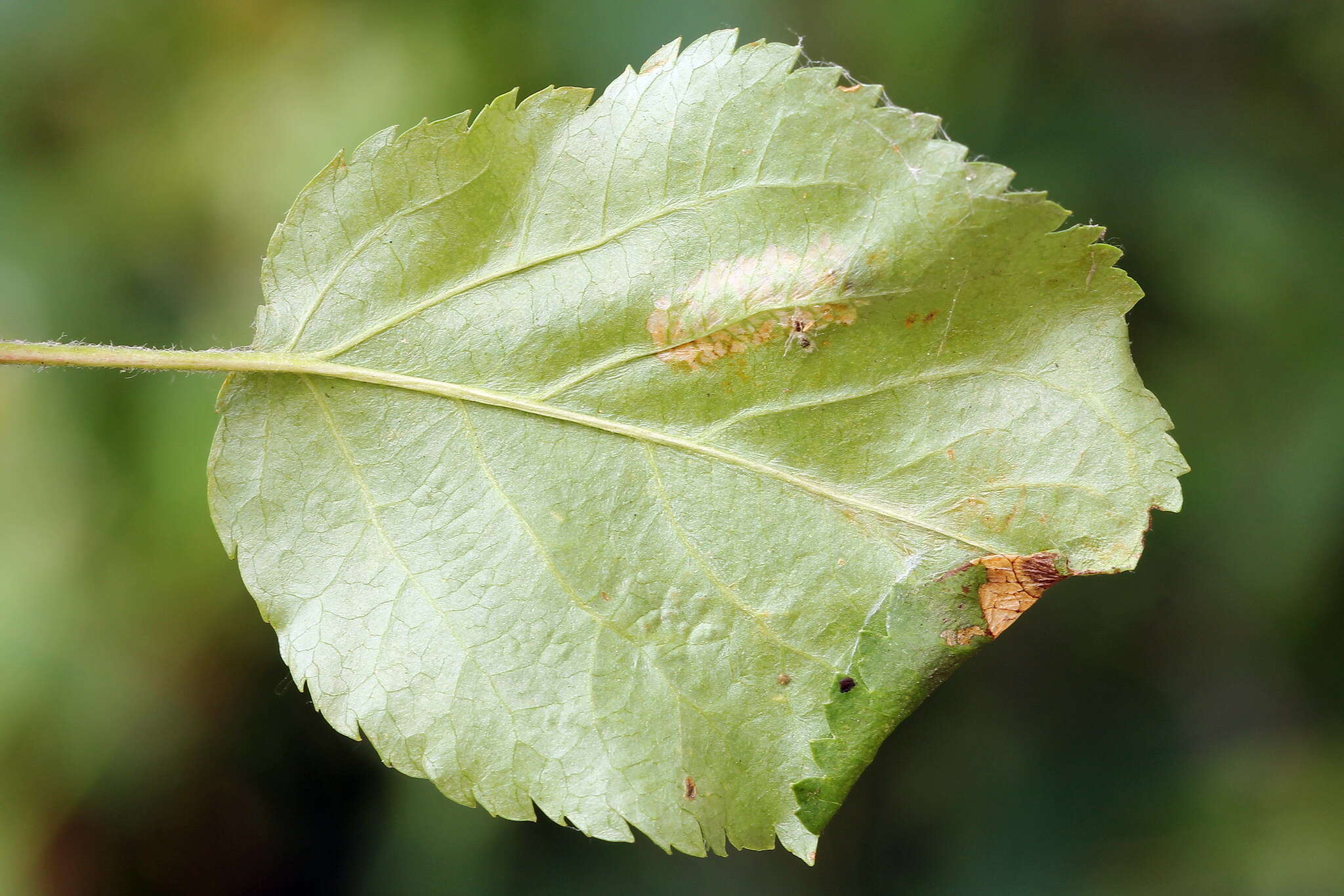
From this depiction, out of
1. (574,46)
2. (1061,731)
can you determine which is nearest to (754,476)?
(574,46)

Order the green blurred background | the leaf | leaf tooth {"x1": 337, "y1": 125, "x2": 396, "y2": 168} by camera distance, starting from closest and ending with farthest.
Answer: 1. the leaf
2. leaf tooth {"x1": 337, "y1": 125, "x2": 396, "y2": 168}
3. the green blurred background

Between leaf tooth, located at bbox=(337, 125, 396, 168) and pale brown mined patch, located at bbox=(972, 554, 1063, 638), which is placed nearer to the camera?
pale brown mined patch, located at bbox=(972, 554, 1063, 638)

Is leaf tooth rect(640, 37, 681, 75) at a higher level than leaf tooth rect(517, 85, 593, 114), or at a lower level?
lower

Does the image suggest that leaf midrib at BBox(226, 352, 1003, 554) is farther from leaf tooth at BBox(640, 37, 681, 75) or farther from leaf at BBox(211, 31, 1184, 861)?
leaf tooth at BBox(640, 37, 681, 75)

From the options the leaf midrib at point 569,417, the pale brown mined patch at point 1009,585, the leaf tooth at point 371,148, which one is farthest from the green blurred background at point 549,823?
the pale brown mined patch at point 1009,585

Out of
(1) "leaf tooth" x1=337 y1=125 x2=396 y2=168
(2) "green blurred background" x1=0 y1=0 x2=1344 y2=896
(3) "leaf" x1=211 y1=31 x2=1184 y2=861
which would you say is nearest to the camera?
(3) "leaf" x1=211 y1=31 x2=1184 y2=861

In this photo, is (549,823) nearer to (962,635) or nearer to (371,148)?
(962,635)

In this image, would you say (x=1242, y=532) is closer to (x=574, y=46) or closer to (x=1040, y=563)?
(x=1040, y=563)

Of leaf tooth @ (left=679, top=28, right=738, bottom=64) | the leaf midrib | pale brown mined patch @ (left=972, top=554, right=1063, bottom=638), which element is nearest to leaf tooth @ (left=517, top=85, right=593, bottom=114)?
leaf tooth @ (left=679, top=28, right=738, bottom=64)
